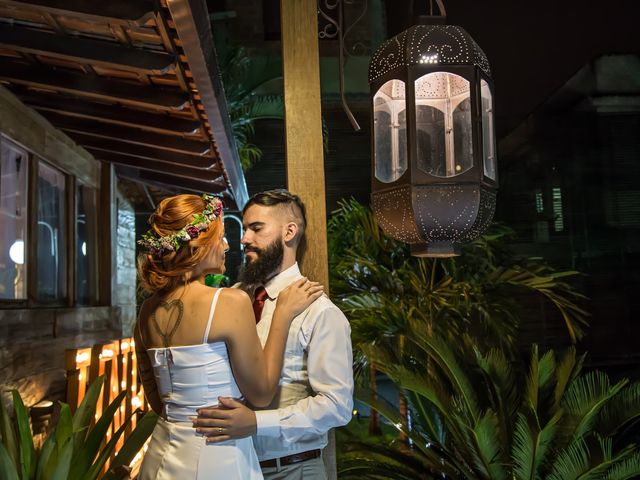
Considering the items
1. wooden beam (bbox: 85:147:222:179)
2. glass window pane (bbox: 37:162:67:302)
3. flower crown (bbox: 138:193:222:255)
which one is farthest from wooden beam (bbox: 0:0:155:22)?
wooden beam (bbox: 85:147:222:179)

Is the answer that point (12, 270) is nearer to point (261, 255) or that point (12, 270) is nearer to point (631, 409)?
point (261, 255)

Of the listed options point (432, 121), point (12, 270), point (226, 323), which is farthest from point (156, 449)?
point (12, 270)

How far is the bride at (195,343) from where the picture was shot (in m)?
1.92

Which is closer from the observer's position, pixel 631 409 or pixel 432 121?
pixel 432 121

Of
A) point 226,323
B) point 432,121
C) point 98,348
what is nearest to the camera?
point 226,323

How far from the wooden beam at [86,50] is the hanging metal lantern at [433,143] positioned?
1.07 meters

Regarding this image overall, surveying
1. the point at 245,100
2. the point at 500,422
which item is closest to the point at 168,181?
the point at 245,100

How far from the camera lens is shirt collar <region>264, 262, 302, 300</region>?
2238 millimetres

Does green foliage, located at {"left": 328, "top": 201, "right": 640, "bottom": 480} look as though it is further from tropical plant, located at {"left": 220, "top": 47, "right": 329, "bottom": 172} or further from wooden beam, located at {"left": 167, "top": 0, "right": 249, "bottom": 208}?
tropical plant, located at {"left": 220, "top": 47, "right": 329, "bottom": 172}

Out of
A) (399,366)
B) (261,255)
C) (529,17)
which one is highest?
(529,17)

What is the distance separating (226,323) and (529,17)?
6.18 metres

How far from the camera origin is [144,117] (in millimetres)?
4355

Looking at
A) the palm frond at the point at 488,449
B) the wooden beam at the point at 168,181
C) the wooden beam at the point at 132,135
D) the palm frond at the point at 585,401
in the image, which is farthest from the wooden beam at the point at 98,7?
the wooden beam at the point at 168,181

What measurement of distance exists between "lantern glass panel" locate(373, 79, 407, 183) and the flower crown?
0.86 m
